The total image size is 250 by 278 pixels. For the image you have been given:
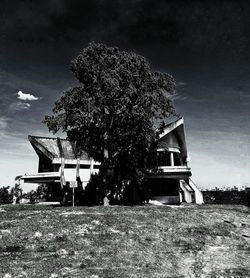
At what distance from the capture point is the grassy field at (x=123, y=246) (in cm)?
910

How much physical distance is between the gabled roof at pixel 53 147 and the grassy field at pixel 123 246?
2274cm

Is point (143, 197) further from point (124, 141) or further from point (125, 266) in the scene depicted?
Result: point (125, 266)

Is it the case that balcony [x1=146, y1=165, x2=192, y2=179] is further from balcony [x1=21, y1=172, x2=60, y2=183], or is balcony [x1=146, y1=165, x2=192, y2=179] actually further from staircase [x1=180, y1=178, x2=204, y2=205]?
balcony [x1=21, y1=172, x2=60, y2=183]

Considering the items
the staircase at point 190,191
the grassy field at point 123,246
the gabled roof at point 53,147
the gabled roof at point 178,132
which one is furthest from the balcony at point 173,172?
the grassy field at point 123,246

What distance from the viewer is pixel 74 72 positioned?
25.4 m

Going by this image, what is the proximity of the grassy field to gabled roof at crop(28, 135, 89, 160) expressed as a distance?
74.6 feet

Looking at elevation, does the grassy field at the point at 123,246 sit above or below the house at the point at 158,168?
below

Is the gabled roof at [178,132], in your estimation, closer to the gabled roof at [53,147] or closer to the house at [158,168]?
the house at [158,168]

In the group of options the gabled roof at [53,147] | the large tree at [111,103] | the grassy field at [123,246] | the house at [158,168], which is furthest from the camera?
the gabled roof at [53,147]

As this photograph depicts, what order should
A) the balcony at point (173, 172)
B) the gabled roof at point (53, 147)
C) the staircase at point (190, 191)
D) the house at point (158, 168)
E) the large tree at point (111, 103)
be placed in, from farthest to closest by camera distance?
the staircase at point (190, 191)
the gabled roof at point (53, 147)
the house at point (158, 168)
the balcony at point (173, 172)
the large tree at point (111, 103)

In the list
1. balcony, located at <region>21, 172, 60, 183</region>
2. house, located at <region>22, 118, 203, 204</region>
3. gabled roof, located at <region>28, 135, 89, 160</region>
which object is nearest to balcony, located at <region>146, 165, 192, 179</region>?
house, located at <region>22, 118, 203, 204</region>

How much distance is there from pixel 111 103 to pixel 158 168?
925cm

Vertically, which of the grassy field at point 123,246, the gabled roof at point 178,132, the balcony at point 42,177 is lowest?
the grassy field at point 123,246

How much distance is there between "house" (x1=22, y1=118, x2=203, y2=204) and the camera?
31.6 meters
